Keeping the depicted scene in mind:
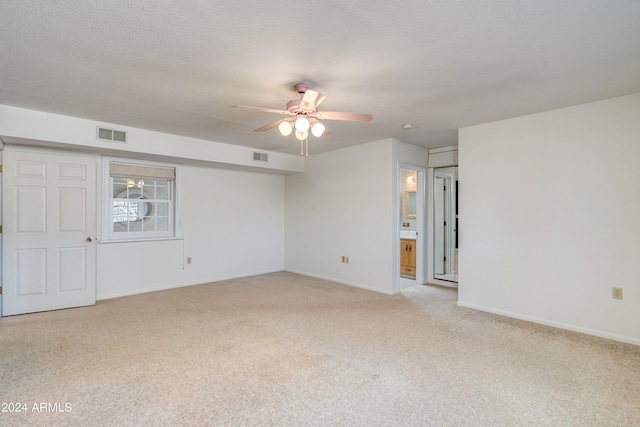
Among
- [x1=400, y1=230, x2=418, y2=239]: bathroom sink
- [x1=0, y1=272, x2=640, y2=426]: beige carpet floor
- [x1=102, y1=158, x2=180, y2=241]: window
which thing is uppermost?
[x1=102, y1=158, x2=180, y2=241]: window

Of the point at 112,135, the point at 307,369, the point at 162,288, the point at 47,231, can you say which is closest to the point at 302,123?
the point at 307,369

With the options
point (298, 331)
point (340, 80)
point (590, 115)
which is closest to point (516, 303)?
point (590, 115)

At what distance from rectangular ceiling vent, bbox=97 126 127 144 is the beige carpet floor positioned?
217 cm

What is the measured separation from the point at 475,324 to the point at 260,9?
3.59m

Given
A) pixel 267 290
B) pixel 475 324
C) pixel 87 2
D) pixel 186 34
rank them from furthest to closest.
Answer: pixel 267 290
pixel 475 324
pixel 186 34
pixel 87 2

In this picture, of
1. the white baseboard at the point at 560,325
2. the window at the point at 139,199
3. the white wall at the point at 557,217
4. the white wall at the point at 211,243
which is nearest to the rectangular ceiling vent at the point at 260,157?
the white wall at the point at 211,243

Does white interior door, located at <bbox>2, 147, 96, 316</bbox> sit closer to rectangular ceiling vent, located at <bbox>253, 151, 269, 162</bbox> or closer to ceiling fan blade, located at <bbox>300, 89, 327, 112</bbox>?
rectangular ceiling vent, located at <bbox>253, 151, 269, 162</bbox>

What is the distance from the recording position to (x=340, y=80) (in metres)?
2.67

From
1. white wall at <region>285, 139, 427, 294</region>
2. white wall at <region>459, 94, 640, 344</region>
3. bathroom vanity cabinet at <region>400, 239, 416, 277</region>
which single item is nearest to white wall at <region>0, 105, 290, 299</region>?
white wall at <region>285, 139, 427, 294</region>

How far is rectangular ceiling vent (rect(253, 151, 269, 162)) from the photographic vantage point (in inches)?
215

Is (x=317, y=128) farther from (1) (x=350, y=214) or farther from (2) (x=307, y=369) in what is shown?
(1) (x=350, y=214)

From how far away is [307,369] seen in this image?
97.0 inches

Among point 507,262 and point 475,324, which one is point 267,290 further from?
point 507,262

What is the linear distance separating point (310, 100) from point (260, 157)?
3.17 m
